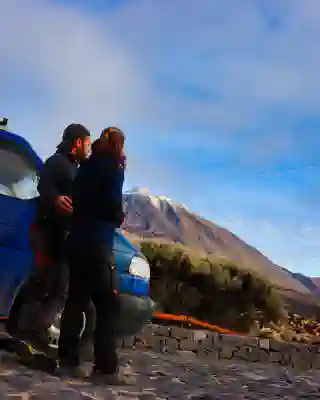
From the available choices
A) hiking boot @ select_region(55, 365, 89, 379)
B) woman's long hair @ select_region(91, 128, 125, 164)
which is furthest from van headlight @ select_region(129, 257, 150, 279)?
woman's long hair @ select_region(91, 128, 125, 164)

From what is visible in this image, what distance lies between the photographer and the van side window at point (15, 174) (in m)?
6.05

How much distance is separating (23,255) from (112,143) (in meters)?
1.36

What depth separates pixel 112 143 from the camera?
5004 millimetres

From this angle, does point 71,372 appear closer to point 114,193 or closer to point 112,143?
point 114,193

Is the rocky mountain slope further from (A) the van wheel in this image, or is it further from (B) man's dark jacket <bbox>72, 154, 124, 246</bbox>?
(B) man's dark jacket <bbox>72, 154, 124, 246</bbox>

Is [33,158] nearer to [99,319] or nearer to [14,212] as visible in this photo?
[14,212]

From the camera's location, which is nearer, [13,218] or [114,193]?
[114,193]

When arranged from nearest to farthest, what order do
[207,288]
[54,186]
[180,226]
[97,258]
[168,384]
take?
[97,258], [54,186], [168,384], [207,288], [180,226]

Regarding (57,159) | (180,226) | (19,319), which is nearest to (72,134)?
(57,159)

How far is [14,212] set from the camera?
578cm

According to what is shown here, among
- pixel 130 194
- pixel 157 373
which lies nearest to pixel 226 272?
pixel 157 373

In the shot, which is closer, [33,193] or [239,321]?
[33,193]

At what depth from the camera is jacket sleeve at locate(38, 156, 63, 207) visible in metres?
5.21

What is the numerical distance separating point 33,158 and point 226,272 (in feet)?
29.9
